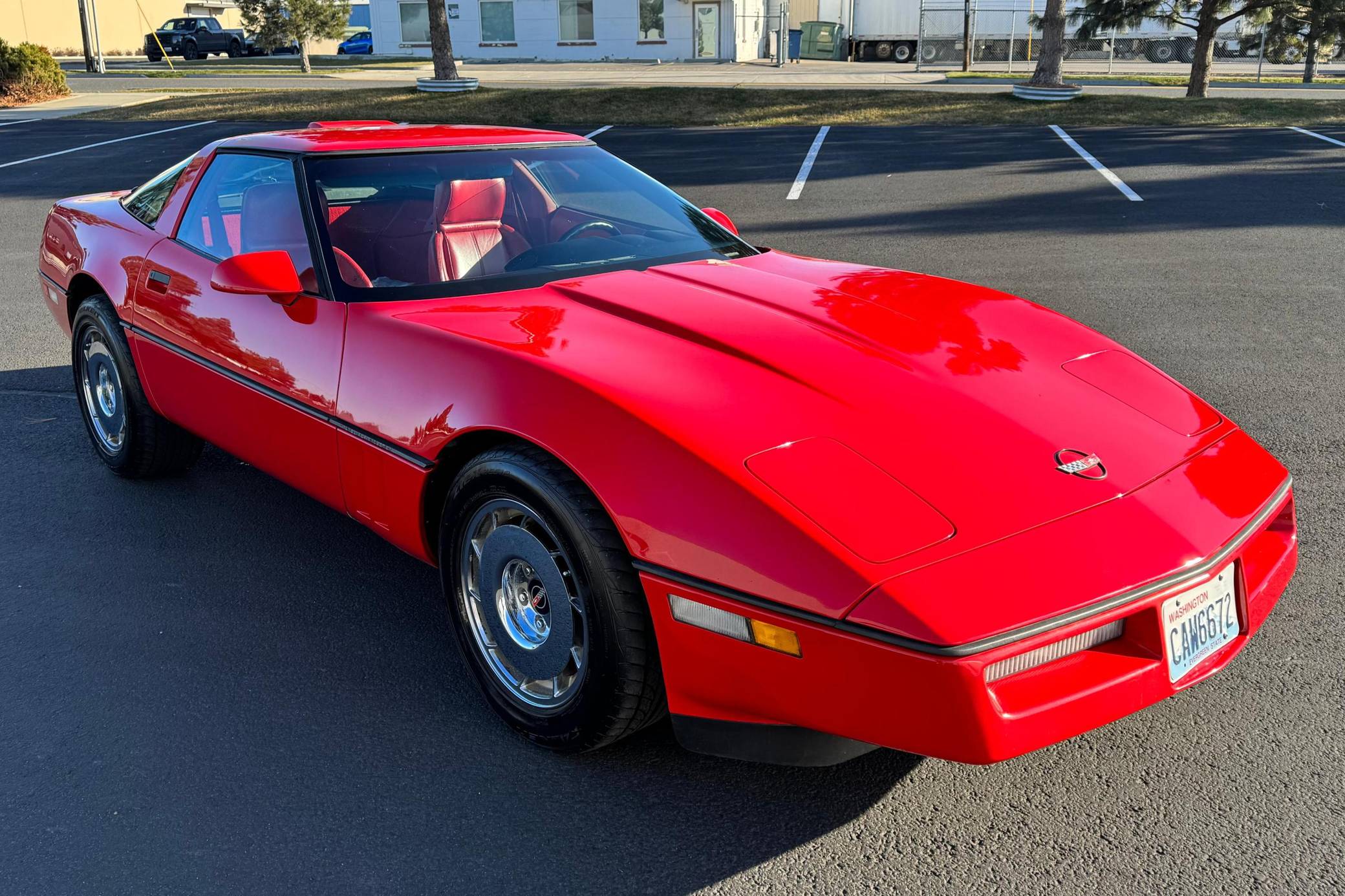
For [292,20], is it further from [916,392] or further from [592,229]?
[916,392]

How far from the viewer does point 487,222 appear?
3719 mm

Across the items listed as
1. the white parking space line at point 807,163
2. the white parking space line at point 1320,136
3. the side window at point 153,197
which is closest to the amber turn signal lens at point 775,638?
the side window at point 153,197

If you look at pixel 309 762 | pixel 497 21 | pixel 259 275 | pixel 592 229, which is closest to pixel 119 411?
pixel 259 275

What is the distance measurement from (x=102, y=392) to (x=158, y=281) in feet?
2.65

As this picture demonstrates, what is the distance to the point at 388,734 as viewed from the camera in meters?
2.79

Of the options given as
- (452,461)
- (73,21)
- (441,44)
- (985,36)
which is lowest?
(452,461)

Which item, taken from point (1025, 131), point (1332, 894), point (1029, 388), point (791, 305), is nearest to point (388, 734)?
point (791, 305)

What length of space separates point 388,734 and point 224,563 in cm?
131

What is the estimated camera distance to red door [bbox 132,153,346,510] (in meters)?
3.27

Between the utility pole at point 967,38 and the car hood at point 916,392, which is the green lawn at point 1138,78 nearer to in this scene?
the utility pole at point 967,38

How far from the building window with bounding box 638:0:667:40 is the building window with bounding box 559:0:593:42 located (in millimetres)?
1819

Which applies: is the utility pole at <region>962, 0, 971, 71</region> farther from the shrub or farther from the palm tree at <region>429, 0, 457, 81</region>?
the shrub

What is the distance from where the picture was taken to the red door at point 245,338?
10.7 ft

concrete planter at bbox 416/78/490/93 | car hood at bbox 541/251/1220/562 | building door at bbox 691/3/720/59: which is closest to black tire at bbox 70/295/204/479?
car hood at bbox 541/251/1220/562
